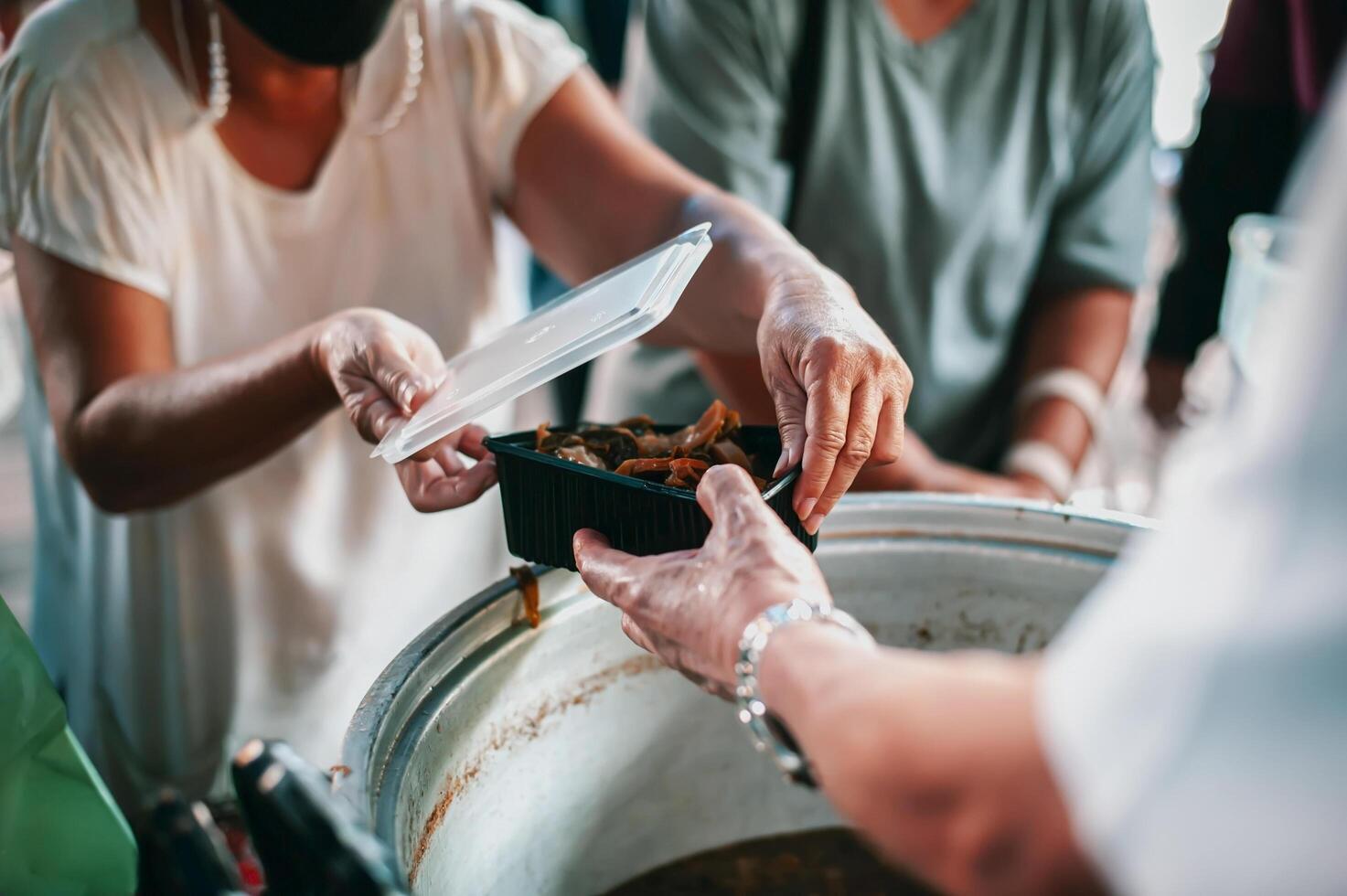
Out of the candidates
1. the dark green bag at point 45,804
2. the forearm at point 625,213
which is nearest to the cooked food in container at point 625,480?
the forearm at point 625,213

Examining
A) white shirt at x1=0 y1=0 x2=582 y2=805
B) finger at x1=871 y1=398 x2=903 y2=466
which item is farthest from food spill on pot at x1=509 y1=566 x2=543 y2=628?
white shirt at x1=0 y1=0 x2=582 y2=805

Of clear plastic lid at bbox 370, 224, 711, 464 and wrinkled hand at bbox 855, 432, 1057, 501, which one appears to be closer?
clear plastic lid at bbox 370, 224, 711, 464

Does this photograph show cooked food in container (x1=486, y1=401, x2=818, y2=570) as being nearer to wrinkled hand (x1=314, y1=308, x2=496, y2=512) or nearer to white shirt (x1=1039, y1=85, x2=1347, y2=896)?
wrinkled hand (x1=314, y1=308, x2=496, y2=512)

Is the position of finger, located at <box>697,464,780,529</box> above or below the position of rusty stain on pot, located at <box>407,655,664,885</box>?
above

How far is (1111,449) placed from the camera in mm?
3547

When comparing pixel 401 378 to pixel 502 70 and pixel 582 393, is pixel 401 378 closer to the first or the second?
pixel 502 70

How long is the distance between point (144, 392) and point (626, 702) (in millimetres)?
626

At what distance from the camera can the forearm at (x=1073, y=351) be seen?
165cm

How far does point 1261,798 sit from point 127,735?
58.3 inches

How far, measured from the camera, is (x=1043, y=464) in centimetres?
162

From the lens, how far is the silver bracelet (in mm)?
538

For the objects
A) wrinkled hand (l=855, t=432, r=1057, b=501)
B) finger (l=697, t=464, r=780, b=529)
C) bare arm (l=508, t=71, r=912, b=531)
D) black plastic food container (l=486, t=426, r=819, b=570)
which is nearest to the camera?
finger (l=697, t=464, r=780, b=529)

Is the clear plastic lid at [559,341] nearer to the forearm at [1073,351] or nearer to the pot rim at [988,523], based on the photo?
the pot rim at [988,523]

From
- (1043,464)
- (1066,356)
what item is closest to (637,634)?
(1043,464)
